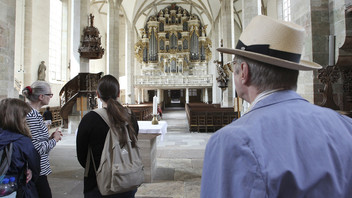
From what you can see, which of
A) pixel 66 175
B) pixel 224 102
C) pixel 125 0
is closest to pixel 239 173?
pixel 66 175

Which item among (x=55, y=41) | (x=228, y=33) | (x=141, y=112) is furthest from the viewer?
(x=55, y=41)

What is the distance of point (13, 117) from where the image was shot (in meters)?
1.65

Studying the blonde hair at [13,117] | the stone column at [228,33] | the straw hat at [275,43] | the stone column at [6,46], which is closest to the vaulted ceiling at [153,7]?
the stone column at [228,33]

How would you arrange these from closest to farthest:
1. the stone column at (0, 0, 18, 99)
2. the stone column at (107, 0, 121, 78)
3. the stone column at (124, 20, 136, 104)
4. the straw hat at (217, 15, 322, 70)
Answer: the straw hat at (217, 15, 322, 70) → the stone column at (0, 0, 18, 99) → the stone column at (107, 0, 121, 78) → the stone column at (124, 20, 136, 104)

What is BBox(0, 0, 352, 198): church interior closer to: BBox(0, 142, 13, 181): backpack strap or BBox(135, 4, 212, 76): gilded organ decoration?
BBox(135, 4, 212, 76): gilded organ decoration

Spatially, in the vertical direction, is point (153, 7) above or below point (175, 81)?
above

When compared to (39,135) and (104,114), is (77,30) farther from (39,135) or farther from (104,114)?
(104,114)

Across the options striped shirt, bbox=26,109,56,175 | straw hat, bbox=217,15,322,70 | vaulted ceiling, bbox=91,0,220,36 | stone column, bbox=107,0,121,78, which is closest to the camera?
straw hat, bbox=217,15,322,70

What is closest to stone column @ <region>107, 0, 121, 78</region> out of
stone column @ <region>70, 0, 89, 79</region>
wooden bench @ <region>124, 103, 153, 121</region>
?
wooden bench @ <region>124, 103, 153, 121</region>

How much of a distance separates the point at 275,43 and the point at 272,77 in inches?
5.1

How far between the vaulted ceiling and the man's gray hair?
69.0 feet

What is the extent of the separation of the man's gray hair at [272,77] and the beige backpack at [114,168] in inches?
47.3

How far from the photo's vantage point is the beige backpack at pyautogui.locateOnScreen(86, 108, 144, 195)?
161 cm

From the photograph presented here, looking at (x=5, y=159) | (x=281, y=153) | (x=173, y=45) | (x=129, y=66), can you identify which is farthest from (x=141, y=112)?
A: (x=173, y=45)
